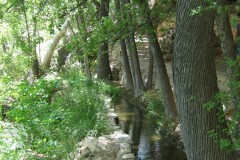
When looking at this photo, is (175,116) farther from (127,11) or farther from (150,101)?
(127,11)

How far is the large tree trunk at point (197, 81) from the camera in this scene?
413 centimetres

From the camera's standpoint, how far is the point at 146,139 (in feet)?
31.7

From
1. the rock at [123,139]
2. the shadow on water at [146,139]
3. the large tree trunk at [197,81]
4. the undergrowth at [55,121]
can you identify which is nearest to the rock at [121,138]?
the rock at [123,139]

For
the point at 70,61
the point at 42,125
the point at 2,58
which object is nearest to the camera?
the point at 42,125

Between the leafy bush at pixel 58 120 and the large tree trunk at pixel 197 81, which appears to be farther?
the leafy bush at pixel 58 120

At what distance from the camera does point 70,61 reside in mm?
21188

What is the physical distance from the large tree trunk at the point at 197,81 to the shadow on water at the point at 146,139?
13.3 ft

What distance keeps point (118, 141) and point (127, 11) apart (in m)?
3.57

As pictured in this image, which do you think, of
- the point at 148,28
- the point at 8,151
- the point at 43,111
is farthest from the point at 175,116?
the point at 8,151

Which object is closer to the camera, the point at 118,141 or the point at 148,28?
the point at 118,141

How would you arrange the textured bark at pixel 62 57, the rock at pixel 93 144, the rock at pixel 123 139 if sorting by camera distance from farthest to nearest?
the textured bark at pixel 62 57 < the rock at pixel 123 139 < the rock at pixel 93 144

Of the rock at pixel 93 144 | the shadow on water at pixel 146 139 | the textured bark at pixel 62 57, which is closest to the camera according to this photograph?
the rock at pixel 93 144

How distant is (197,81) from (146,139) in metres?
5.71

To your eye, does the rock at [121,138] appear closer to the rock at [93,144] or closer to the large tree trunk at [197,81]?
the rock at [93,144]
